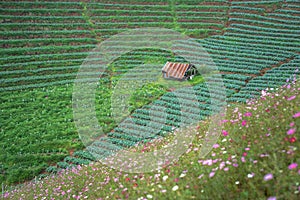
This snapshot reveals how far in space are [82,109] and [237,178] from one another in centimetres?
1808

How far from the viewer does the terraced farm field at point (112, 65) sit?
58.9 ft

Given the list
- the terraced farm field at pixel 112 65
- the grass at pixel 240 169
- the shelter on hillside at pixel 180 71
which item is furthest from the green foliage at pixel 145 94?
the grass at pixel 240 169

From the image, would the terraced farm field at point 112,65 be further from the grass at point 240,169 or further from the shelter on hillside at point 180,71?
the grass at point 240,169

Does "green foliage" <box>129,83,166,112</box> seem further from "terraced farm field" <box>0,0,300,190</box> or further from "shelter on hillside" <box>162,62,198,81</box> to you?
"shelter on hillside" <box>162,62,198,81</box>

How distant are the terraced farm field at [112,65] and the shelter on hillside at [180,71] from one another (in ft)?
3.76

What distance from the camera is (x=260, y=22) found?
31141mm

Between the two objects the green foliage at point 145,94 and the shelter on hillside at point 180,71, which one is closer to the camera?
the green foliage at point 145,94

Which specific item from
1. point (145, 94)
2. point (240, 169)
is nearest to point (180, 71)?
point (145, 94)

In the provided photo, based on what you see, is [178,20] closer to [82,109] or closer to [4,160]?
[82,109]

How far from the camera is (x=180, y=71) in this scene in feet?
76.3

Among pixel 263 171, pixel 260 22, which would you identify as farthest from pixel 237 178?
pixel 260 22

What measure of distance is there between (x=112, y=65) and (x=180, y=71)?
26.9 feet

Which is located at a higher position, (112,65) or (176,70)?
(112,65)

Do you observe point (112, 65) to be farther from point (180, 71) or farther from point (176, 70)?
point (180, 71)
